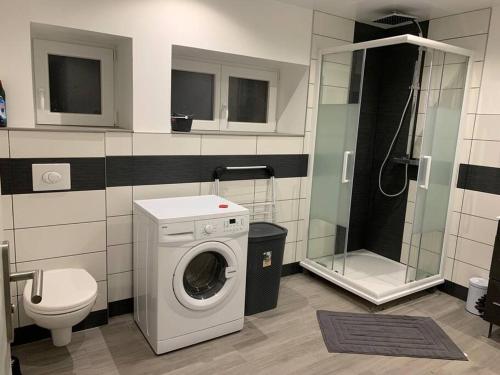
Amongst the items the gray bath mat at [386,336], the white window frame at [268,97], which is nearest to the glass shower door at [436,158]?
the gray bath mat at [386,336]

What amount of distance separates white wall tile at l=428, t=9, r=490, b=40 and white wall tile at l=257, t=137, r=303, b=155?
4.67 ft

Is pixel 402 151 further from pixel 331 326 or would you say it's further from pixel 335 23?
pixel 331 326

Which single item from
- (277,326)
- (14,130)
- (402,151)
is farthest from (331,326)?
(14,130)

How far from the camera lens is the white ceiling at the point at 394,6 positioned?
279 centimetres

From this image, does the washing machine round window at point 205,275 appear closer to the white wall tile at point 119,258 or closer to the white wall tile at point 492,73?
the white wall tile at point 119,258

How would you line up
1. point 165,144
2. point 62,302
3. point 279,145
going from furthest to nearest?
point 279,145 → point 165,144 → point 62,302

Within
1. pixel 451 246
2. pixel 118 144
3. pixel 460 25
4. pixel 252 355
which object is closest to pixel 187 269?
pixel 252 355

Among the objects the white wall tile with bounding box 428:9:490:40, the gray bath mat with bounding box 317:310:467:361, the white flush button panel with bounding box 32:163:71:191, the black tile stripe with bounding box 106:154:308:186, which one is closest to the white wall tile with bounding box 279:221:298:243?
the black tile stripe with bounding box 106:154:308:186

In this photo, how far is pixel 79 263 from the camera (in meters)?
2.41

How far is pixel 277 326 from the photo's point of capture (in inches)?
104

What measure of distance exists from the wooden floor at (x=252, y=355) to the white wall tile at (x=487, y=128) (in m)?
1.37

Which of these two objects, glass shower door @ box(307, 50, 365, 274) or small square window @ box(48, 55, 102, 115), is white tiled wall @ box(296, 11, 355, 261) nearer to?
glass shower door @ box(307, 50, 365, 274)

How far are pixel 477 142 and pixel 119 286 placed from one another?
2.85 m

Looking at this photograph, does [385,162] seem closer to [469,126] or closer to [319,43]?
[469,126]
